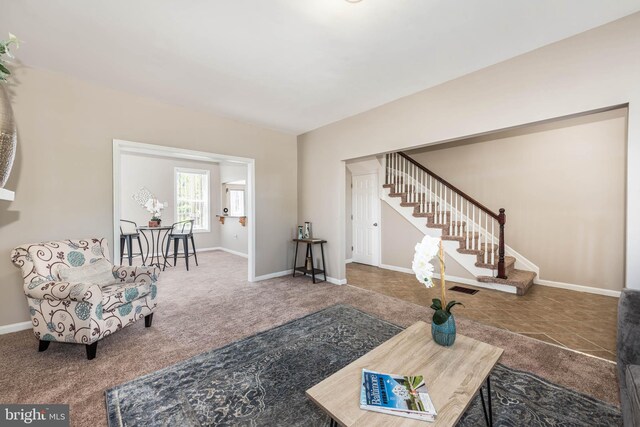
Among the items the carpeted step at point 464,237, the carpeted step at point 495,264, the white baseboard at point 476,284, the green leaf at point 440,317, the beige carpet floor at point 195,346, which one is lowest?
the beige carpet floor at point 195,346

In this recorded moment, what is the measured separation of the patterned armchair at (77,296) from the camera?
2.13 meters

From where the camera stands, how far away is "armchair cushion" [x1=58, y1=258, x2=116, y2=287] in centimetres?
240

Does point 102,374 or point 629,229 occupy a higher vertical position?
point 629,229

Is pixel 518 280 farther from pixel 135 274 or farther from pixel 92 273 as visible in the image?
pixel 92 273

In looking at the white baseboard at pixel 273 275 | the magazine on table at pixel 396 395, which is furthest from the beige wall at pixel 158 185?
the magazine on table at pixel 396 395

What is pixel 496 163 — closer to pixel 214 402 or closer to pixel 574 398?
pixel 574 398

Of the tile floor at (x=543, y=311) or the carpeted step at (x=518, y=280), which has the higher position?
the carpeted step at (x=518, y=280)

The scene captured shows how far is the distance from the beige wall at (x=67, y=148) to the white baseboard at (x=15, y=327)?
1.7 inches

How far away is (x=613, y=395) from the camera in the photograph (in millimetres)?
1765

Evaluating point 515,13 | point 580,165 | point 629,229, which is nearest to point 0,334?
point 515,13

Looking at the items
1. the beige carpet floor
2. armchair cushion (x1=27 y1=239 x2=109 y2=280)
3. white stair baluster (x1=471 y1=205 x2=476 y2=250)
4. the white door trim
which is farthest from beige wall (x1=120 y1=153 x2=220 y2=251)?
white stair baluster (x1=471 y1=205 x2=476 y2=250)

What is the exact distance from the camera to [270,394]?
1.80 m

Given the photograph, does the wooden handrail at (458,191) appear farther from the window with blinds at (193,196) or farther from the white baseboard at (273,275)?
the window with blinds at (193,196)

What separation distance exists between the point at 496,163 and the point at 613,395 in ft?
12.7
